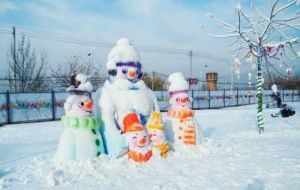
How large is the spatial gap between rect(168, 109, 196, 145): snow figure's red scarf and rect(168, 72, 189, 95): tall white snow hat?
0.55 meters

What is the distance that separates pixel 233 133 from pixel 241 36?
3.25 meters

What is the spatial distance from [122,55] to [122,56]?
2cm

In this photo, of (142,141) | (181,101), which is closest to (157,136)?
(142,141)

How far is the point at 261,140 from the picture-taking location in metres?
9.84

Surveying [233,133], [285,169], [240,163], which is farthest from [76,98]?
→ [233,133]

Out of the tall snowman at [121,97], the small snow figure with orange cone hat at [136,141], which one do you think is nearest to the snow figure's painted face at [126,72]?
the tall snowman at [121,97]

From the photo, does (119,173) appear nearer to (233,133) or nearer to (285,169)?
(285,169)

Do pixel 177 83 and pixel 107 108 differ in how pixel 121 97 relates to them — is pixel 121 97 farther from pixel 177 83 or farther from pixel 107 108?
pixel 177 83

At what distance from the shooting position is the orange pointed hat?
6867mm

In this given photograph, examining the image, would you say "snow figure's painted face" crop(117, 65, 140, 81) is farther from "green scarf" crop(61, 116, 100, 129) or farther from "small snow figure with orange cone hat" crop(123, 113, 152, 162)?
"green scarf" crop(61, 116, 100, 129)

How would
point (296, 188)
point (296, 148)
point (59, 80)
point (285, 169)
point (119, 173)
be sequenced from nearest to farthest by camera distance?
point (296, 188)
point (119, 173)
point (285, 169)
point (296, 148)
point (59, 80)

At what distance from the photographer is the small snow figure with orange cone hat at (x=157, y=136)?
7127 millimetres

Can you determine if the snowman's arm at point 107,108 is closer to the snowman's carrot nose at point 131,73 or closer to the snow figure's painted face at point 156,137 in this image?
the snowman's carrot nose at point 131,73

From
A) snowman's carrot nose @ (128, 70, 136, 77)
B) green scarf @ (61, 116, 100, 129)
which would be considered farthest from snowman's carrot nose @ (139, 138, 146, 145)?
snowman's carrot nose @ (128, 70, 136, 77)
